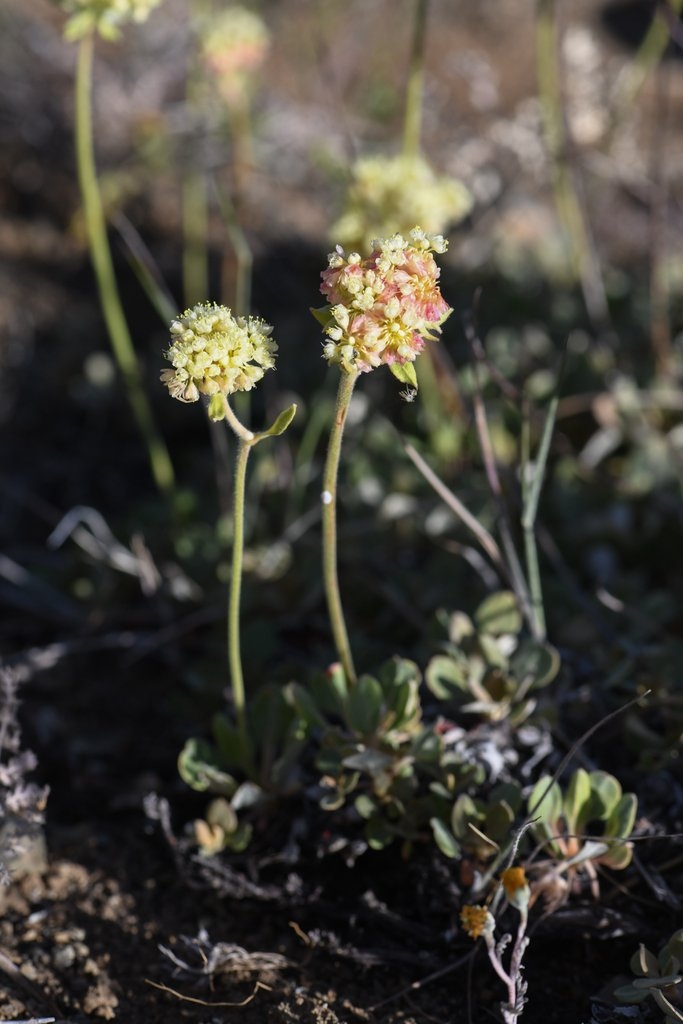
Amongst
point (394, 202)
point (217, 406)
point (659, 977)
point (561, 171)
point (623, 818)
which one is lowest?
point (659, 977)

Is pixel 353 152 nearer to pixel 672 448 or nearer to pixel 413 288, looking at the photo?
pixel 672 448

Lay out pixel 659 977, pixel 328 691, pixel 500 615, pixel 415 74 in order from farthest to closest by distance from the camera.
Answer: pixel 415 74 → pixel 500 615 → pixel 328 691 → pixel 659 977

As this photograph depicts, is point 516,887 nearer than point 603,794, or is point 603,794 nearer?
point 516,887

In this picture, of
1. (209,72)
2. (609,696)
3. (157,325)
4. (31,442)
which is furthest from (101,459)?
(609,696)

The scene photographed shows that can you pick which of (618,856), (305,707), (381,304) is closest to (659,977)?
(618,856)

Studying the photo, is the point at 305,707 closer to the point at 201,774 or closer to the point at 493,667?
the point at 201,774

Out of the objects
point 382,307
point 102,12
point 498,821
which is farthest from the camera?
point 102,12

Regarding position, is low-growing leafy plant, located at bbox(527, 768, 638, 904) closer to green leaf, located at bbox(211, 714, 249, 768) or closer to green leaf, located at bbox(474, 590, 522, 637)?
green leaf, located at bbox(474, 590, 522, 637)
